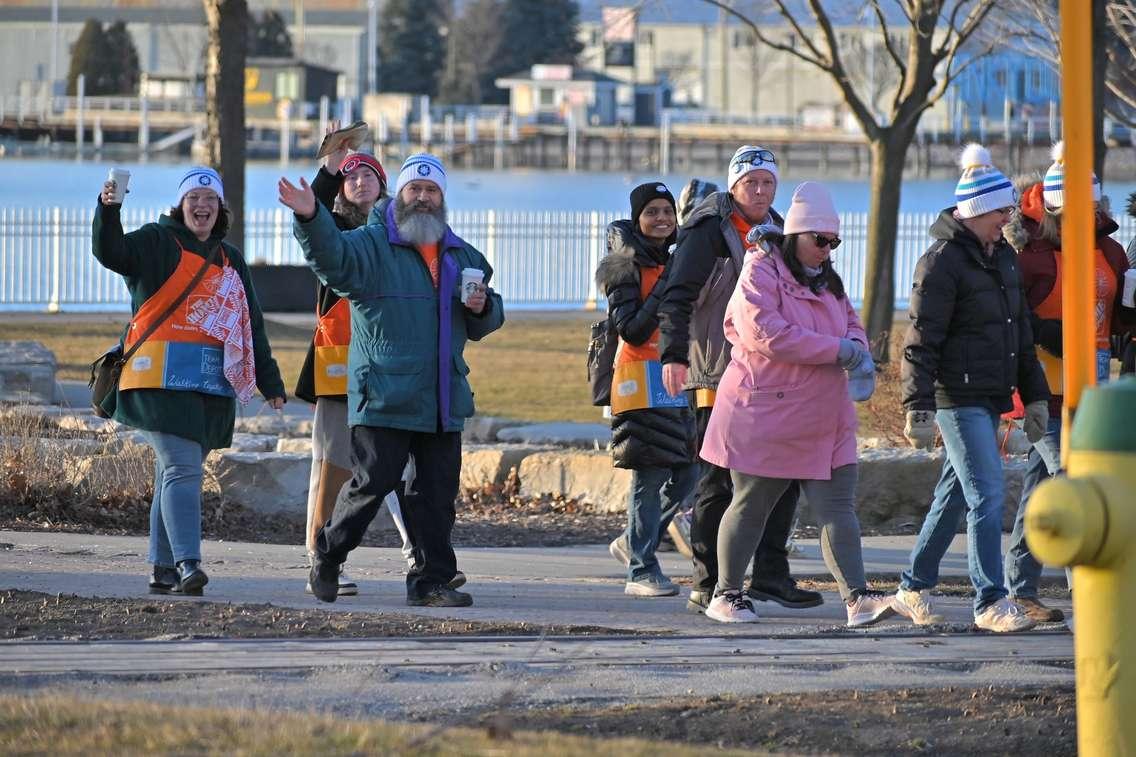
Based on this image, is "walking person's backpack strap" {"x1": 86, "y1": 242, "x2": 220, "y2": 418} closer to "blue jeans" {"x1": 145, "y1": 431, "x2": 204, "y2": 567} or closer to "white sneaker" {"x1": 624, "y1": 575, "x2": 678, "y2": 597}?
"blue jeans" {"x1": 145, "y1": 431, "x2": 204, "y2": 567}

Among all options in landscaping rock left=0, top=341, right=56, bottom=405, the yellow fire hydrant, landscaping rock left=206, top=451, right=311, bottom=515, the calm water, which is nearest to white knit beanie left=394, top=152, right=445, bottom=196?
landscaping rock left=206, top=451, right=311, bottom=515

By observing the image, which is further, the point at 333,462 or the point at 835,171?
the point at 835,171

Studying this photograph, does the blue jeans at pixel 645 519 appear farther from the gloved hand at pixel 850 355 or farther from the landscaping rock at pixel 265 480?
the landscaping rock at pixel 265 480

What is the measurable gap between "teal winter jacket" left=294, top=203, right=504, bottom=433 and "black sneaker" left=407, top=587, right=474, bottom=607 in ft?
2.15

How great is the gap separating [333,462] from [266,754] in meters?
3.93

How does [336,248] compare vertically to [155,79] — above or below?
below

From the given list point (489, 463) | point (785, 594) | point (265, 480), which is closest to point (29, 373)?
point (265, 480)

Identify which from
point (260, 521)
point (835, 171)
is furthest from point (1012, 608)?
point (835, 171)

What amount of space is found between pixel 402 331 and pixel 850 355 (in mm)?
1760

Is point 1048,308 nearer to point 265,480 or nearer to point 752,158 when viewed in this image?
point 752,158

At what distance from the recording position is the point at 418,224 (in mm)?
7664

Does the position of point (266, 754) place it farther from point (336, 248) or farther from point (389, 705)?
point (336, 248)

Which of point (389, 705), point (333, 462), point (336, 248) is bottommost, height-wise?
point (389, 705)

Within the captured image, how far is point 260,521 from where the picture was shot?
425 inches
